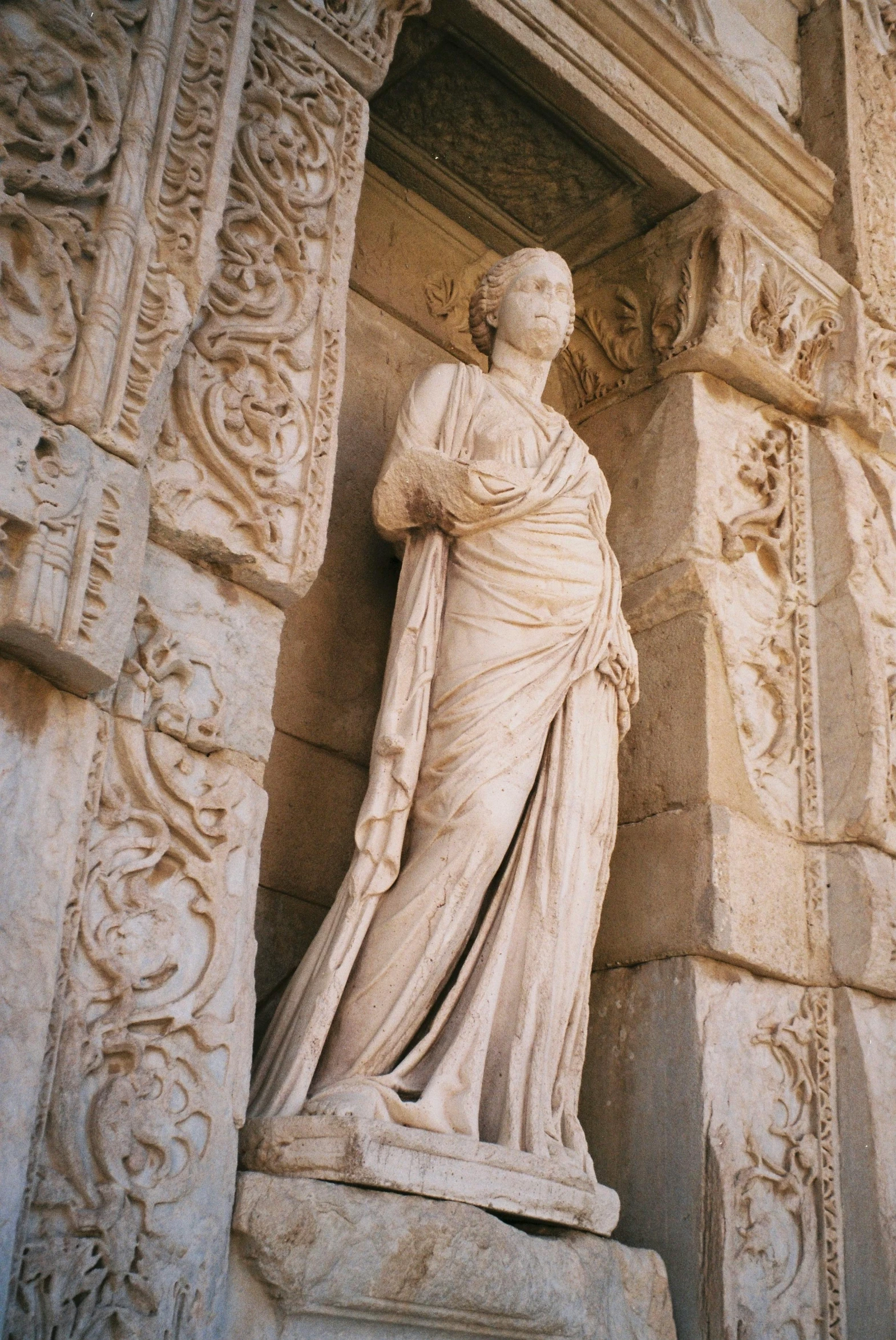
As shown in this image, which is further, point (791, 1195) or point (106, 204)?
point (791, 1195)

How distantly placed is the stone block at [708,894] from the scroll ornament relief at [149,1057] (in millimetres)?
1495

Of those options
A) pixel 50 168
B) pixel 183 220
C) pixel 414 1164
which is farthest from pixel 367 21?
pixel 414 1164

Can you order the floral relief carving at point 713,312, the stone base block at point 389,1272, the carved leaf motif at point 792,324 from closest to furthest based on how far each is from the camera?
the stone base block at point 389,1272 < the floral relief carving at point 713,312 < the carved leaf motif at point 792,324

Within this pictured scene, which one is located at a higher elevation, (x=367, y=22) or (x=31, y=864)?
(x=367, y=22)

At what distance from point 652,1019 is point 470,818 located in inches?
37.7

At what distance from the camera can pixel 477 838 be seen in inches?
146

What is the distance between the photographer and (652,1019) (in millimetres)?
4262

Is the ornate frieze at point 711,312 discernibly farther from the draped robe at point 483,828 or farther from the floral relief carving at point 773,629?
the draped robe at point 483,828

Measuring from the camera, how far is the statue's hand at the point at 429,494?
4.01 m

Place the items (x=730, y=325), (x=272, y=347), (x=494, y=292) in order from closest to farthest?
(x=272, y=347) → (x=494, y=292) → (x=730, y=325)

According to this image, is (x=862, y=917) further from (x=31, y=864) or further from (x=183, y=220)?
(x=183, y=220)

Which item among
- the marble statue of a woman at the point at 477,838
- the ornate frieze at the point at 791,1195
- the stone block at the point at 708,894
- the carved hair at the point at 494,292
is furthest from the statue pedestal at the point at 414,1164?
the carved hair at the point at 494,292

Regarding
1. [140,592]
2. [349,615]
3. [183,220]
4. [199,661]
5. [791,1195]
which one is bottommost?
[791,1195]

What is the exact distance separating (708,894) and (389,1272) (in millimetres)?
1563
